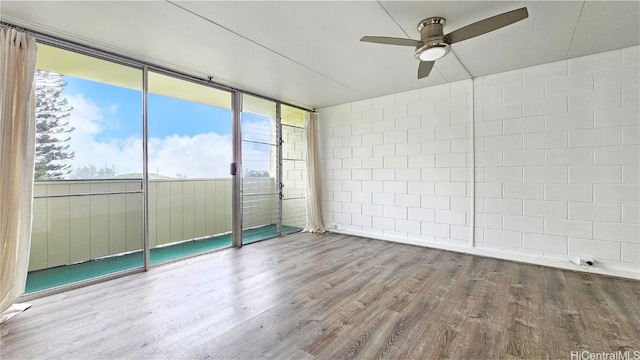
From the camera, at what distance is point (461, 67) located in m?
3.55

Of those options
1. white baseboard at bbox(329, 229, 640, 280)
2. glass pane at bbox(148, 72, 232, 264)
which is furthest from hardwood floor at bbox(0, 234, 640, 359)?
glass pane at bbox(148, 72, 232, 264)

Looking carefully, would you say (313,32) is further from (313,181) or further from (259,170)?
(313,181)

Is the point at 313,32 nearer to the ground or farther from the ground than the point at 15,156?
farther from the ground

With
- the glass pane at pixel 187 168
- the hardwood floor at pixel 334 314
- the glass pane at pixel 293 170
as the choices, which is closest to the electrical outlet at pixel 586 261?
the hardwood floor at pixel 334 314

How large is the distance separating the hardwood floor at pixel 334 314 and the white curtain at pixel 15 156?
411mm

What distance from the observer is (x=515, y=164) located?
12.0 feet

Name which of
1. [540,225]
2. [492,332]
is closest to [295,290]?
[492,332]

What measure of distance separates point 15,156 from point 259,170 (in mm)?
2982

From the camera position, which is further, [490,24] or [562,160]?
[562,160]

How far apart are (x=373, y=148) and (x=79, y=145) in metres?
4.24

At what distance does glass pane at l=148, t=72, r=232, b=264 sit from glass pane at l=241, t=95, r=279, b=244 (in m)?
0.30

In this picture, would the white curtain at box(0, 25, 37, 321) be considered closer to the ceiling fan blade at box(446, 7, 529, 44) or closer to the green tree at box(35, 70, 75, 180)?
the green tree at box(35, 70, 75, 180)

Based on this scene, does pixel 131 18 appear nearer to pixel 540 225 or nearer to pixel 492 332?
pixel 492 332

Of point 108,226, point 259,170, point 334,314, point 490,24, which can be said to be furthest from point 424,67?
point 108,226
